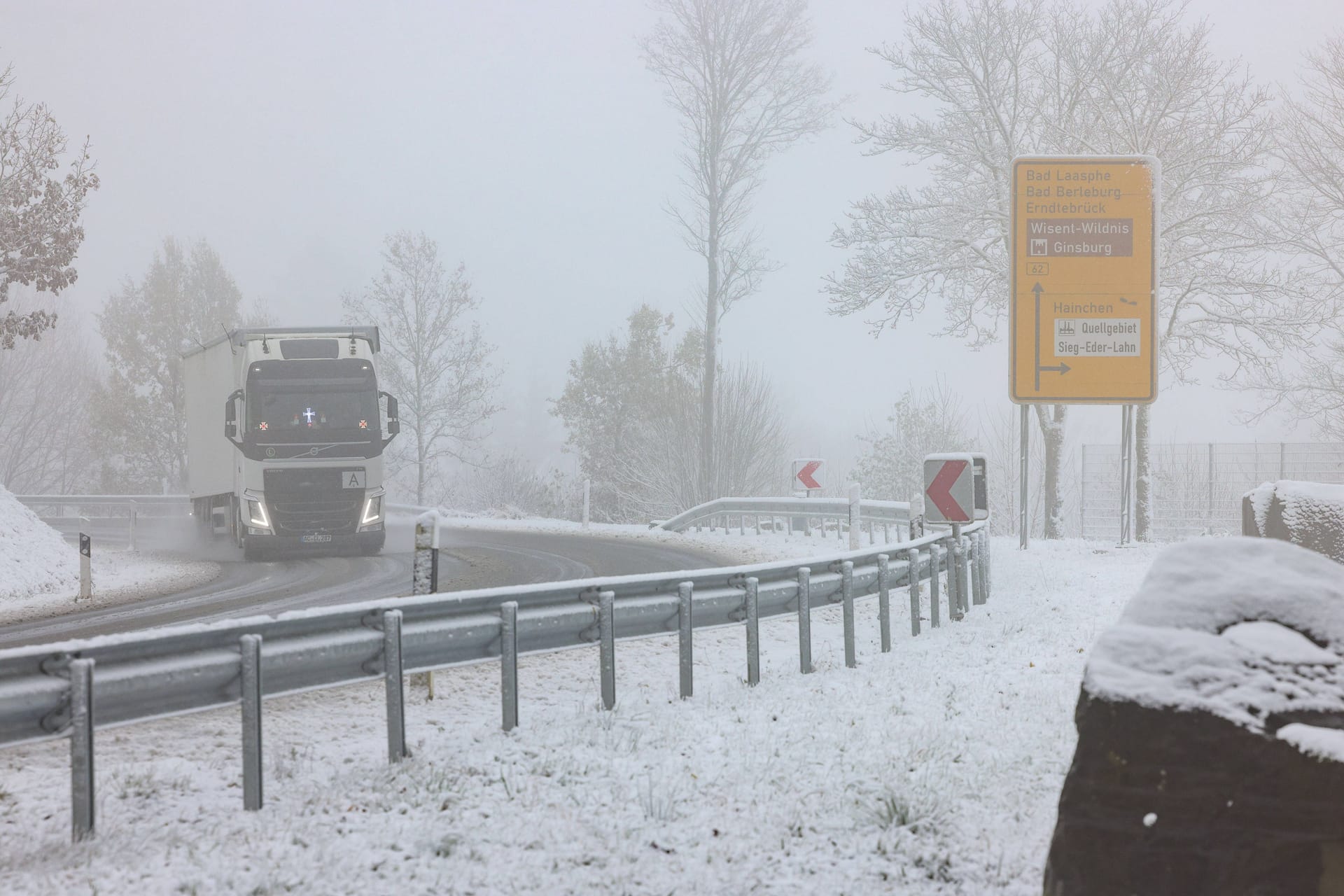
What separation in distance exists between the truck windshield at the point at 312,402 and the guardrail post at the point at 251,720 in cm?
1362

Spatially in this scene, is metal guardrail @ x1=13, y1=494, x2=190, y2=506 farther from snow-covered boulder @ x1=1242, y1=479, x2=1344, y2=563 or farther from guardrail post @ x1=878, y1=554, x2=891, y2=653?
snow-covered boulder @ x1=1242, y1=479, x2=1344, y2=563

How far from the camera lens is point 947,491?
11547mm

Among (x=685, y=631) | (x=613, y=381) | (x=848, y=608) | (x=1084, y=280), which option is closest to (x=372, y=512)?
(x=848, y=608)

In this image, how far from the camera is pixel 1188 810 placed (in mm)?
3180

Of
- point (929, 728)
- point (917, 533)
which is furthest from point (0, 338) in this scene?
point (929, 728)

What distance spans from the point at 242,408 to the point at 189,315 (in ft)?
105

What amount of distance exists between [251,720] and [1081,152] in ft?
76.1

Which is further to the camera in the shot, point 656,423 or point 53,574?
point 656,423

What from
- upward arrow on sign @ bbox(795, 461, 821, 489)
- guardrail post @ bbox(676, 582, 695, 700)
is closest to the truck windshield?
upward arrow on sign @ bbox(795, 461, 821, 489)

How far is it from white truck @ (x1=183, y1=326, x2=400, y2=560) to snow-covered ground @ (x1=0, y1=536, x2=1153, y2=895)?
10708 mm

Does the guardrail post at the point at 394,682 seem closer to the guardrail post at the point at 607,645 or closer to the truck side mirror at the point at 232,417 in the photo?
the guardrail post at the point at 607,645

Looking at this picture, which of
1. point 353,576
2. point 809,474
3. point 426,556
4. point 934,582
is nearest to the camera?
point 426,556

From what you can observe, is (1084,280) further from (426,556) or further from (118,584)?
(118,584)

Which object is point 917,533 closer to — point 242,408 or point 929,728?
point 929,728
